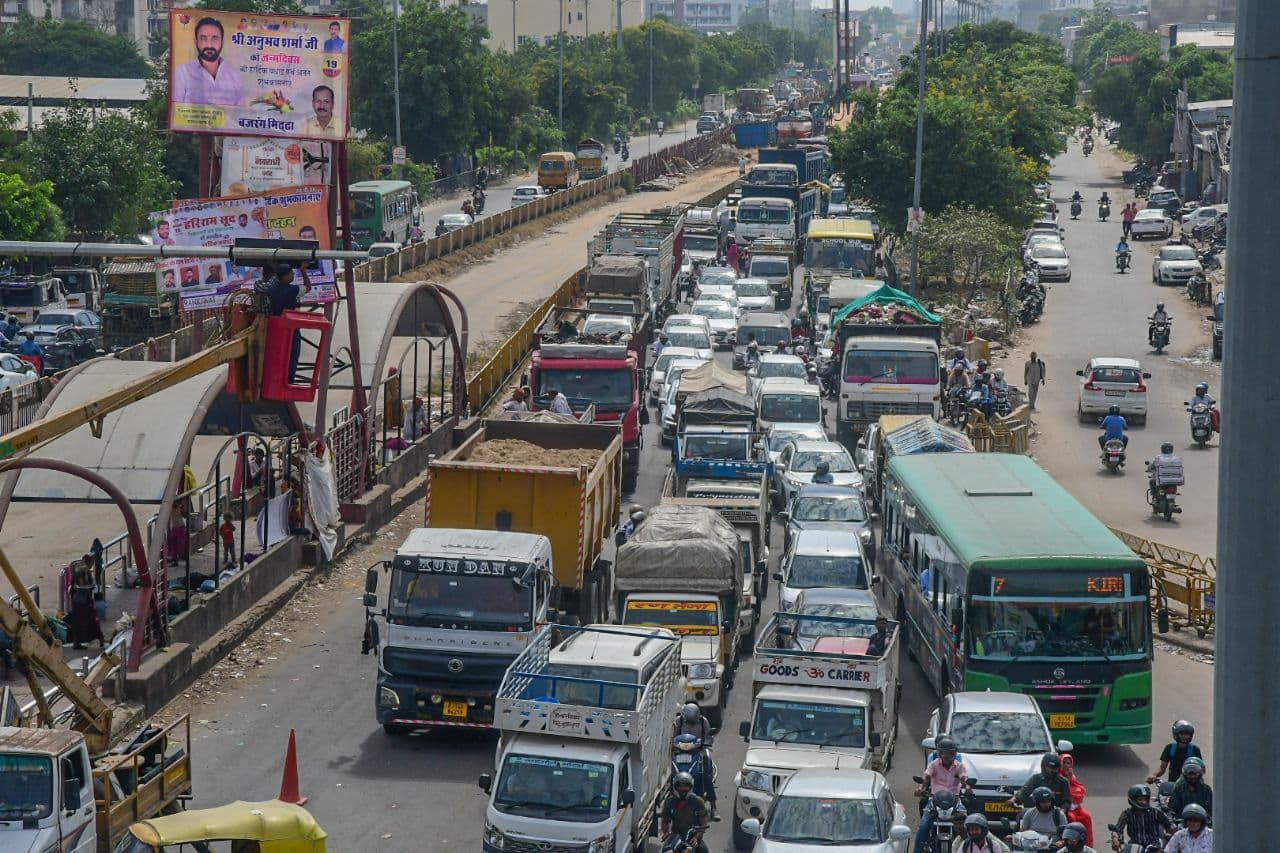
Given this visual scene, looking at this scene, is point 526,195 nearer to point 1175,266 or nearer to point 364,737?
point 1175,266

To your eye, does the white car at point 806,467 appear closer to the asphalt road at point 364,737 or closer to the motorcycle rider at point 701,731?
the asphalt road at point 364,737

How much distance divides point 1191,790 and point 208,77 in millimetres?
19637

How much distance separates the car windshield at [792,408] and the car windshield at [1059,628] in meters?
16.2

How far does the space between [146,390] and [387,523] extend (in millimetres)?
13425

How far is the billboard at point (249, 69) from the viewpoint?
28359 millimetres

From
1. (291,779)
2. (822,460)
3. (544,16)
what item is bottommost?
(291,779)

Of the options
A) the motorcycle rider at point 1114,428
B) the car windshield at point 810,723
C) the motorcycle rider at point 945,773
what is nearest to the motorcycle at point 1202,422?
the motorcycle rider at point 1114,428

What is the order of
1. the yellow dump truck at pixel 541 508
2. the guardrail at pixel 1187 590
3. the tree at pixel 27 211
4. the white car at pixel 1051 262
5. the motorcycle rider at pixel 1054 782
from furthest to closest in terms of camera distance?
the white car at pixel 1051 262 → the tree at pixel 27 211 → the guardrail at pixel 1187 590 → the yellow dump truck at pixel 541 508 → the motorcycle rider at pixel 1054 782

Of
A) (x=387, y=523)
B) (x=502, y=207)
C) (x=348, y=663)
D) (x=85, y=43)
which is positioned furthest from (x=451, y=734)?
(x=85, y=43)

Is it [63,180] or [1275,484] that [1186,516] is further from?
[63,180]

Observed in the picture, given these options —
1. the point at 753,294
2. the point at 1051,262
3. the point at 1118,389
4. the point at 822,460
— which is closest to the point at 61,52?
the point at 1051,262

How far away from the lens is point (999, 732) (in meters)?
17.8

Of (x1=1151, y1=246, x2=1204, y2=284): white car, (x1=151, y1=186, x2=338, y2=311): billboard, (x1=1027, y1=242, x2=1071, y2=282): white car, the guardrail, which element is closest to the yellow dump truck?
(x1=151, y1=186, x2=338, y2=311): billboard

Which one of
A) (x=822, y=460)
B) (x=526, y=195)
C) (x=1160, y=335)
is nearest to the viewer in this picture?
(x=822, y=460)
